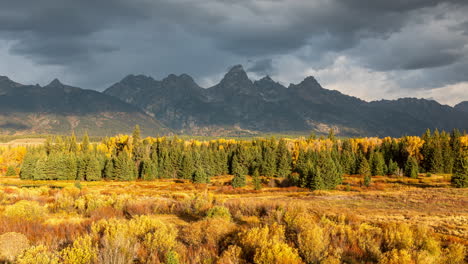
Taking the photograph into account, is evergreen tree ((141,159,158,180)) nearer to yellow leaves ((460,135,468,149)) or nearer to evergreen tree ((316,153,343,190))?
evergreen tree ((316,153,343,190))

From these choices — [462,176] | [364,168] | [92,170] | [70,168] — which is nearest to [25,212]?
[462,176]

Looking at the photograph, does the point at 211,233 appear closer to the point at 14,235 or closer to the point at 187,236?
the point at 187,236

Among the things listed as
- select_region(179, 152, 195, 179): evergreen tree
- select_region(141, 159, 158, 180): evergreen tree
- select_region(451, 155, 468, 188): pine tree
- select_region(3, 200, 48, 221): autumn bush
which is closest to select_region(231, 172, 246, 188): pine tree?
select_region(179, 152, 195, 179): evergreen tree

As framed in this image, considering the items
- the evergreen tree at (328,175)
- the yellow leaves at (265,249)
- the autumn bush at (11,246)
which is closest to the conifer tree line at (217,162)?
the evergreen tree at (328,175)

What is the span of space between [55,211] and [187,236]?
1321cm

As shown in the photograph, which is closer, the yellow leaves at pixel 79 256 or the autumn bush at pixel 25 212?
the yellow leaves at pixel 79 256

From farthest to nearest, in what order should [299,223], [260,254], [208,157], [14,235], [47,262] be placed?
1. [208,157]
2. [299,223]
3. [14,235]
4. [260,254]
5. [47,262]

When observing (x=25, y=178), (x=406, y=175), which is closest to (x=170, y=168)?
(x=25, y=178)

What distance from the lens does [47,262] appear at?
7465mm

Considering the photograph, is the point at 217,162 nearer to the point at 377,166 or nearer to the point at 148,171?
the point at 148,171

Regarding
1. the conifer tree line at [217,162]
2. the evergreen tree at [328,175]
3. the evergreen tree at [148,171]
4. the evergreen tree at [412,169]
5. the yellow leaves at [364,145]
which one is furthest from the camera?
the yellow leaves at [364,145]

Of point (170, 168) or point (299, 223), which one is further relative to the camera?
point (170, 168)

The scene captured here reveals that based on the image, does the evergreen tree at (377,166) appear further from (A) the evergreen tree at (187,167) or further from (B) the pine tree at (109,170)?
(B) the pine tree at (109,170)

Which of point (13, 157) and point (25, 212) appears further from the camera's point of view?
point (13, 157)
